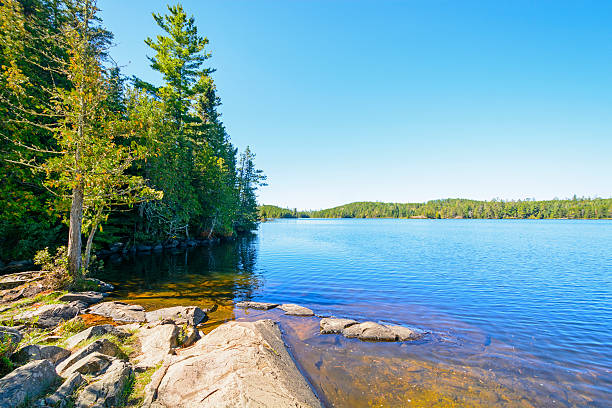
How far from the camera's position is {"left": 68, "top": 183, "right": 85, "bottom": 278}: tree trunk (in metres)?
12.0

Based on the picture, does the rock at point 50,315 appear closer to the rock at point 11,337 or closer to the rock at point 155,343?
the rock at point 11,337

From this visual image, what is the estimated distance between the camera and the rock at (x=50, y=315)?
811cm

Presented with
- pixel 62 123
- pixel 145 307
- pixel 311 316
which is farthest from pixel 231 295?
pixel 62 123

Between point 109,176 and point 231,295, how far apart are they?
8.88 meters

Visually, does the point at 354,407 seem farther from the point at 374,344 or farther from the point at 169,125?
the point at 169,125

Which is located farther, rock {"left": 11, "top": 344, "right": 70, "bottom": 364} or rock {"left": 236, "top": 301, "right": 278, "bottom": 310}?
rock {"left": 236, "top": 301, "right": 278, "bottom": 310}

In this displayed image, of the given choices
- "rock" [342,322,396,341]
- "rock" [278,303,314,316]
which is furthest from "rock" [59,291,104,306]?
"rock" [342,322,396,341]

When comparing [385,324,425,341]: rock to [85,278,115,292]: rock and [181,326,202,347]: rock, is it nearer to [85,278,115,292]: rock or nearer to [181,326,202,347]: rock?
[181,326,202,347]: rock

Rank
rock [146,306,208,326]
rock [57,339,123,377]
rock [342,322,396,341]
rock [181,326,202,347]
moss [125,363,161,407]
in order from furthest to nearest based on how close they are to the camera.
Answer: rock [146,306,208,326] → rock [342,322,396,341] → rock [181,326,202,347] → rock [57,339,123,377] → moss [125,363,161,407]

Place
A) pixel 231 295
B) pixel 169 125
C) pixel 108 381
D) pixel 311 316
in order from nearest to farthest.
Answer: pixel 108 381 < pixel 311 316 < pixel 231 295 < pixel 169 125

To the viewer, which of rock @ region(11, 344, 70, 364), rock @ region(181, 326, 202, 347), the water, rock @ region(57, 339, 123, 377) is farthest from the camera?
rock @ region(181, 326, 202, 347)

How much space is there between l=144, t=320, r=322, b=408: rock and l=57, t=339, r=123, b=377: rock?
4.73ft

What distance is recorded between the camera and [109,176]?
12008mm

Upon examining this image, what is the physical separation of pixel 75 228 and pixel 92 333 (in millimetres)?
7921
